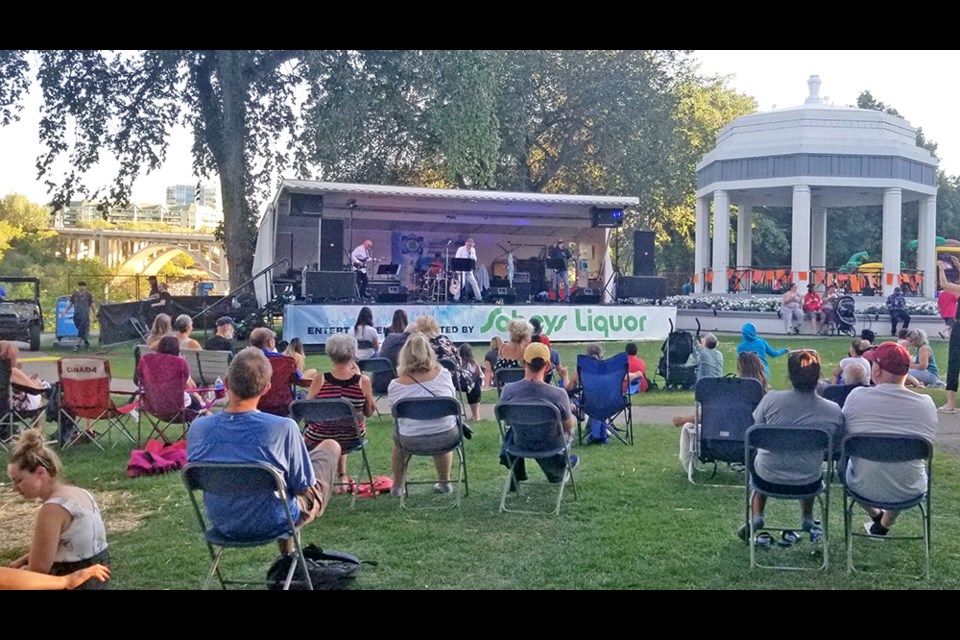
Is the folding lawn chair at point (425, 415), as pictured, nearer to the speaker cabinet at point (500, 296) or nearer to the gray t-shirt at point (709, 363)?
the gray t-shirt at point (709, 363)

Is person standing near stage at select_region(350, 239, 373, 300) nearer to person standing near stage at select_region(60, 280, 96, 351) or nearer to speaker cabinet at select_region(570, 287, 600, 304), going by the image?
speaker cabinet at select_region(570, 287, 600, 304)

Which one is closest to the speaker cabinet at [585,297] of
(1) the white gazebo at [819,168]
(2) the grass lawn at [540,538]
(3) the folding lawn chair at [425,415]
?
(1) the white gazebo at [819,168]

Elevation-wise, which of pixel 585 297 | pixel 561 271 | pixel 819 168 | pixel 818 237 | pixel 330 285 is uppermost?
pixel 819 168

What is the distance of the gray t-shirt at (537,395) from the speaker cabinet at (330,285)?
10586 millimetres

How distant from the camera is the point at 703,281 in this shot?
2691cm

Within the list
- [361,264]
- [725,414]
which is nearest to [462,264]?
[361,264]

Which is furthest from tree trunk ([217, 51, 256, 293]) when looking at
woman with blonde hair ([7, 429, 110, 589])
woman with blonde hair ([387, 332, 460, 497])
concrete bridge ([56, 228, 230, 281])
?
concrete bridge ([56, 228, 230, 281])

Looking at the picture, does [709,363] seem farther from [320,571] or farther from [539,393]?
[320,571]

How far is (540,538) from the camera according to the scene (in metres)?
5.07

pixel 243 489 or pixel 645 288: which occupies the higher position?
pixel 645 288

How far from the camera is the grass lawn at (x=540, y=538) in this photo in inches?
173

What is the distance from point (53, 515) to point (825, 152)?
23.7 m

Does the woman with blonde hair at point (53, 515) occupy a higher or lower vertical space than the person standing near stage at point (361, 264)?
lower
